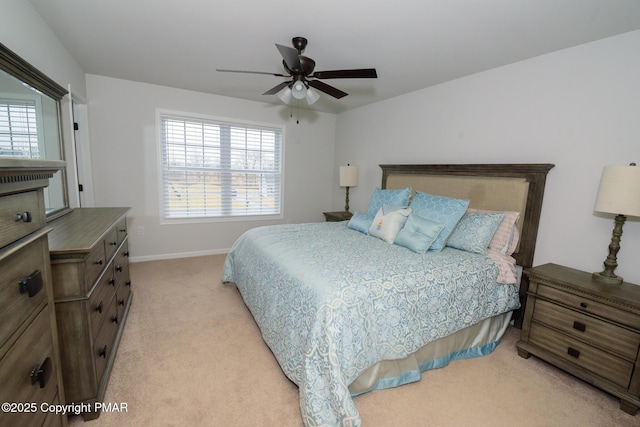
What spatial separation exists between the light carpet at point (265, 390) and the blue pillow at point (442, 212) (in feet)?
3.12

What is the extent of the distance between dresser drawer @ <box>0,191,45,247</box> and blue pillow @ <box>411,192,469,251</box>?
245 cm

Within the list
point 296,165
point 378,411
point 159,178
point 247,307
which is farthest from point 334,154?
point 378,411

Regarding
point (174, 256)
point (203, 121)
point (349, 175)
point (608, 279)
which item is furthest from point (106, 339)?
point (349, 175)

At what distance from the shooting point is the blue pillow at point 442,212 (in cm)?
250

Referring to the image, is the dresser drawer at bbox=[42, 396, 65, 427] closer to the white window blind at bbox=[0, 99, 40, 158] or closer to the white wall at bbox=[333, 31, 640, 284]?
the white window blind at bbox=[0, 99, 40, 158]

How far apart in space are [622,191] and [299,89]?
2330 millimetres

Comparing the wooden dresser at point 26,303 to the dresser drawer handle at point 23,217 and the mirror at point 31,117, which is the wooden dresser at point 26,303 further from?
the mirror at point 31,117

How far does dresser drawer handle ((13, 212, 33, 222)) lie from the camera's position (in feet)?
2.90

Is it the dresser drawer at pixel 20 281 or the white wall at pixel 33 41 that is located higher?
the white wall at pixel 33 41

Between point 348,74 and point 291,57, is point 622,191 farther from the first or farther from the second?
point 291,57

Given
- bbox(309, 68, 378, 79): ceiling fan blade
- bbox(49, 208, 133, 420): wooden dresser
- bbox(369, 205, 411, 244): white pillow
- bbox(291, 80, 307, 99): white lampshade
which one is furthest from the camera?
bbox(369, 205, 411, 244): white pillow

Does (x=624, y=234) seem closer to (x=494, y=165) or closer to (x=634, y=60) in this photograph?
(x=494, y=165)

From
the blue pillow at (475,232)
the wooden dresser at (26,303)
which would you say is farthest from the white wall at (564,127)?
the wooden dresser at (26,303)

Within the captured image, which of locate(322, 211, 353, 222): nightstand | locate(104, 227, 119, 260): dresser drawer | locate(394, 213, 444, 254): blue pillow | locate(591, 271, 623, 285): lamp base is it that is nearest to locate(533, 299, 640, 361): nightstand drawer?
locate(591, 271, 623, 285): lamp base
